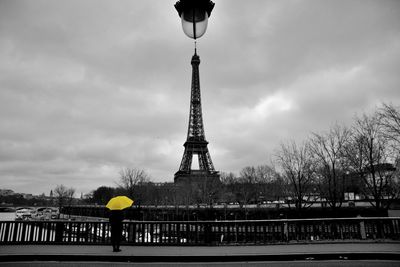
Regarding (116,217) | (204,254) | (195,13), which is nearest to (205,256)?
(204,254)

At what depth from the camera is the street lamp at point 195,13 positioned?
528 centimetres

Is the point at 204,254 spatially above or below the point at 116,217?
below

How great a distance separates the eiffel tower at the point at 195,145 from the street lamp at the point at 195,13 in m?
69.9

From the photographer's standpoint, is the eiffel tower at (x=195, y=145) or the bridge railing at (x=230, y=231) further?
the eiffel tower at (x=195, y=145)

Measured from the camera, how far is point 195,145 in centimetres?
7675

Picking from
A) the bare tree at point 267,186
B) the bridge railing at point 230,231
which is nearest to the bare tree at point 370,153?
the bridge railing at point 230,231

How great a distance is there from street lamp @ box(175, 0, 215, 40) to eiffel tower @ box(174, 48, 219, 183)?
69.9 meters

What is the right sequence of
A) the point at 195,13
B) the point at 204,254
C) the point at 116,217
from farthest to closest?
the point at 116,217, the point at 204,254, the point at 195,13

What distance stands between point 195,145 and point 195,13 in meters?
71.6

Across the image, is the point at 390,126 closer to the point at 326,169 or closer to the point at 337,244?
the point at 326,169

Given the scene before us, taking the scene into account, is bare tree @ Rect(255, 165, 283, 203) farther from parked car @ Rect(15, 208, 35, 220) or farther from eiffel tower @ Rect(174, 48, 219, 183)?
parked car @ Rect(15, 208, 35, 220)

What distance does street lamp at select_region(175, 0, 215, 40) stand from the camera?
208 inches

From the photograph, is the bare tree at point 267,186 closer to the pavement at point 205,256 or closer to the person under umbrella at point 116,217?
the pavement at point 205,256

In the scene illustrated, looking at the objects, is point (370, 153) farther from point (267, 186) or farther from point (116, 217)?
point (267, 186)
